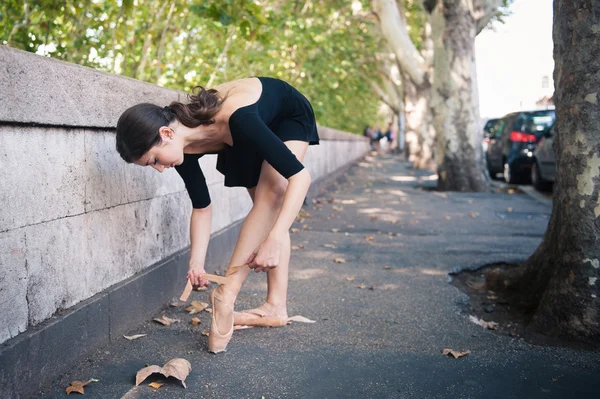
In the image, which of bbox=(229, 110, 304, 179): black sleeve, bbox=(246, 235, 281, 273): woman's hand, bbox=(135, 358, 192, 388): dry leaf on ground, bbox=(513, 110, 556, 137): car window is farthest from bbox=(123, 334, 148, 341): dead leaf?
bbox=(513, 110, 556, 137): car window

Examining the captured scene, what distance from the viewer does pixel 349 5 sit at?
24.2 m

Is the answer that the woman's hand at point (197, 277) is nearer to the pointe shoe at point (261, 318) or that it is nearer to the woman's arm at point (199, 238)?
the woman's arm at point (199, 238)

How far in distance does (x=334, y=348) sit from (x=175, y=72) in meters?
6.67

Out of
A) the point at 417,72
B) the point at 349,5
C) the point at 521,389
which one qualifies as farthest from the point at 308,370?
the point at 349,5

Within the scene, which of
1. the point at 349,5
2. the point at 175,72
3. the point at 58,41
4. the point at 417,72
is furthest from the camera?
the point at 349,5

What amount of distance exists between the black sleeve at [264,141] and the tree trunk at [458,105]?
12102 millimetres

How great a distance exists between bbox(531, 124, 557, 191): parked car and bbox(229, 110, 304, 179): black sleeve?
11.2m

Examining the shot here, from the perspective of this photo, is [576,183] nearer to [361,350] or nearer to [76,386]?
[361,350]

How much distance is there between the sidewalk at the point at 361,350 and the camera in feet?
10.9

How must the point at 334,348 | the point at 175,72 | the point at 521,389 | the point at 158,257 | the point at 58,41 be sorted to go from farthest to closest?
1. the point at 175,72
2. the point at 58,41
3. the point at 158,257
4. the point at 334,348
5. the point at 521,389

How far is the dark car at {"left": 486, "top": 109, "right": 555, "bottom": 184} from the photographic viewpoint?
16.2 metres

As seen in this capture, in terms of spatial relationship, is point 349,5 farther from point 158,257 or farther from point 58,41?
point 158,257

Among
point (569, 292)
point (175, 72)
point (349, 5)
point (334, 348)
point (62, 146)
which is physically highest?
point (349, 5)

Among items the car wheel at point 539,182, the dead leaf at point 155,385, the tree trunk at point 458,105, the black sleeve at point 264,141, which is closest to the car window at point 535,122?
the car wheel at point 539,182
